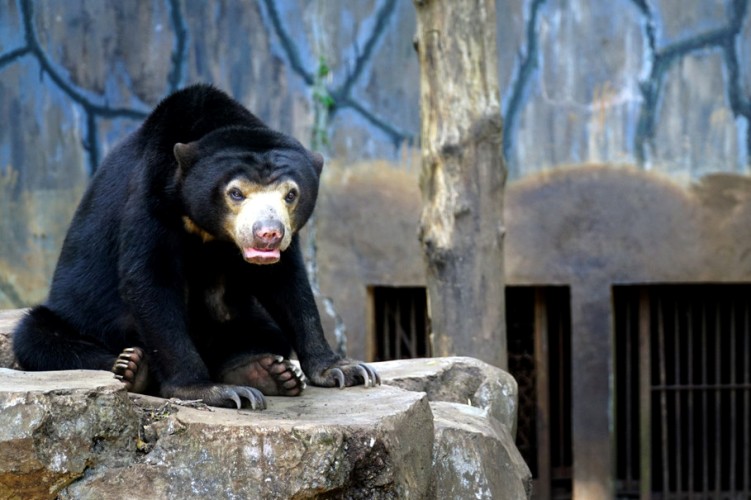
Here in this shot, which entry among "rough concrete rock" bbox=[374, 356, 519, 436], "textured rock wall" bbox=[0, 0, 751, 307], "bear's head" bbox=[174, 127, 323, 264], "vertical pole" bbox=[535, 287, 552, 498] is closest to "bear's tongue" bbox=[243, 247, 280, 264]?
"bear's head" bbox=[174, 127, 323, 264]

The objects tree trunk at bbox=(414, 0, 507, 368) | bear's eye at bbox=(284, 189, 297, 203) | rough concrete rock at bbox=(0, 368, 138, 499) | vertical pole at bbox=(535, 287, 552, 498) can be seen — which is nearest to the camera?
rough concrete rock at bbox=(0, 368, 138, 499)

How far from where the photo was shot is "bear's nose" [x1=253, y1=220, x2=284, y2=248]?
3629 mm

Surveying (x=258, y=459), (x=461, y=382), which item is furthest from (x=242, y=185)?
(x=461, y=382)

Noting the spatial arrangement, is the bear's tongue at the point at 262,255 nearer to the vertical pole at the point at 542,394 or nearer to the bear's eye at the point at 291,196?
the bear's eye at the point at 291,196

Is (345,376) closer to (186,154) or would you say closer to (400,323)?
(186,154)

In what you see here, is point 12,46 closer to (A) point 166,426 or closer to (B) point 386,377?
(B) point 386,377

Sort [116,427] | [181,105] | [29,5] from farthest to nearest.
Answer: [29,5] < [181,105] < [116,427]

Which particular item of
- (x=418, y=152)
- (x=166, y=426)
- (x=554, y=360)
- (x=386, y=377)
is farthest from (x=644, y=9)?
(x=166, y=426)

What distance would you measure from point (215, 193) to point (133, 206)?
0.27 metres

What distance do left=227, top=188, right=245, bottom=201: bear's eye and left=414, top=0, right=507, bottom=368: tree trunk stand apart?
6.68 ft

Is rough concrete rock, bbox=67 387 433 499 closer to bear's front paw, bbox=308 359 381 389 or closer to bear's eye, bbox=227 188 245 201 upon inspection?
bear's front paw, bbox=308 359 381 389

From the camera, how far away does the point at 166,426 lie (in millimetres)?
3264

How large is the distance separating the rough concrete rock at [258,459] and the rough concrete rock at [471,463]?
16.0 inches

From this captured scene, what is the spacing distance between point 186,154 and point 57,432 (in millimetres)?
1044
